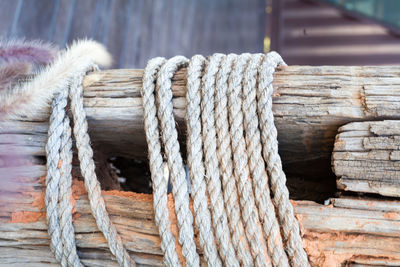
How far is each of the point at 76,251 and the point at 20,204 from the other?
15 cm

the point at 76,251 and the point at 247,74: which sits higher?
the point at 247,74

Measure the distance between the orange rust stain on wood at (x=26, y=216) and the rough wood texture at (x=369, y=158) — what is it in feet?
1.79

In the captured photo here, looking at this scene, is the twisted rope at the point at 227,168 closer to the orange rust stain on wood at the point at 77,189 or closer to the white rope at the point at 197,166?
the white rope at the point at 197,166

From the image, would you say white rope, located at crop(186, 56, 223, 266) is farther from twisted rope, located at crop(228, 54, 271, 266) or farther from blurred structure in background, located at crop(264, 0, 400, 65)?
blurred structure in background, located at crop(264, 0, 400, 65)

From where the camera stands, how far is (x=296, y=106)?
74 cm

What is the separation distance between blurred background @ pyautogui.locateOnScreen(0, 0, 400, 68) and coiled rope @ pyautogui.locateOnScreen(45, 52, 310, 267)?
1326mm

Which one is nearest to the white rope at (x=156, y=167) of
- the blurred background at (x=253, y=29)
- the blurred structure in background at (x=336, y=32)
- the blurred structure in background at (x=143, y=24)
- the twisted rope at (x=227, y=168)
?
the twisted rope at (x=227, y=168)

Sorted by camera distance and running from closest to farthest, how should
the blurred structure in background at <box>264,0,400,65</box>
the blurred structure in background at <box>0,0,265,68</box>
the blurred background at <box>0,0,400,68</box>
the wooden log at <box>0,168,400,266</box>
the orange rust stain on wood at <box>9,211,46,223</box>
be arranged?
the wooden log at <box>0,168,400,266</box> → the orange rust stain on wood at <box>9,211,46,223</box> → the blurred structure in background at <box>0,0,265,68</box> → the blurred background at <box>0,0,400,68</box> → the blurred structure in background at <box>264,0,400,65</box>

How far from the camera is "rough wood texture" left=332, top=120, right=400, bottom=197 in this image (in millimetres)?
668

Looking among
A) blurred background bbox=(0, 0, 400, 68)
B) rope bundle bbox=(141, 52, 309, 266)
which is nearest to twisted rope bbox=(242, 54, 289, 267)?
rope bundle bbox=(141, 52, 309, 266)

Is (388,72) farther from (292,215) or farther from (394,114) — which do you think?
(292,215)

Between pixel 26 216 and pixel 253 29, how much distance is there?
3413 millimetres

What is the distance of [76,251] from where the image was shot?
0.73 m

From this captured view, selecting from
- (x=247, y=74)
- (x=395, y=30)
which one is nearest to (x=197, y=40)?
(x=395, y=30)
